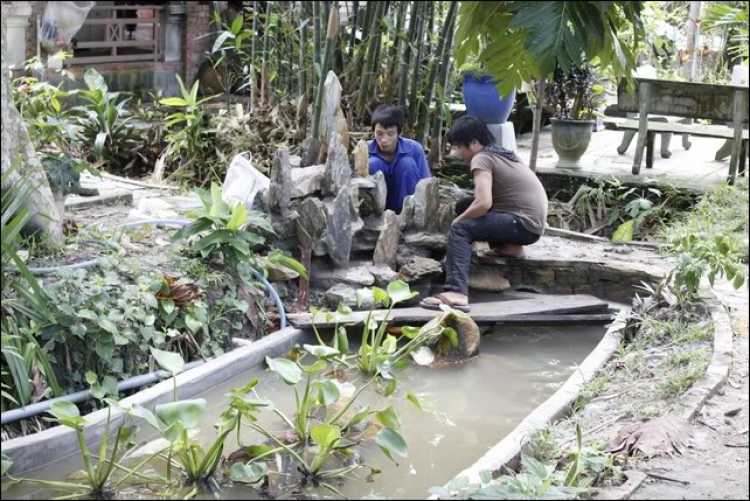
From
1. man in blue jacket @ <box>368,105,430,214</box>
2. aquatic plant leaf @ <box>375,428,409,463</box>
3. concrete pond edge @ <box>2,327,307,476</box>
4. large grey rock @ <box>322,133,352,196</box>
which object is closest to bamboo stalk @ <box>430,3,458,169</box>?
man in blue jacket @ <box>368,105,430,214</box>

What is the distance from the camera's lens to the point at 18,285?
16.3 feet

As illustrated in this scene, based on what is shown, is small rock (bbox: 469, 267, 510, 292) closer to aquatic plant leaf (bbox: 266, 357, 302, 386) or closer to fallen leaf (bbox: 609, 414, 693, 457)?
fallen leaf (bbox: 609, 414, 693, 457)

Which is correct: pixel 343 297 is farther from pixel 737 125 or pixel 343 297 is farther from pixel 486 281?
pixel 737 125

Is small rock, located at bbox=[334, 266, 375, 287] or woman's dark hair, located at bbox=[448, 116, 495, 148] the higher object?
woman's dark hair, located at bbox=[448, 116, 495, 148]

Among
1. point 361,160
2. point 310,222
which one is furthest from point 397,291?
point 361,160

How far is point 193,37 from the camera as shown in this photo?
14547 millimetres

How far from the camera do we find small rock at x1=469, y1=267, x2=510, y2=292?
7.63m

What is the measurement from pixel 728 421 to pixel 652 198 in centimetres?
506

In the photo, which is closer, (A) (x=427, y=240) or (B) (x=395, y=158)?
(A) (x=427, y=240)

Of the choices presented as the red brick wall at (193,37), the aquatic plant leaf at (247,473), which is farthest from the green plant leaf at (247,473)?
the red brick wall at (193,37)

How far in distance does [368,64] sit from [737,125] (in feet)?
11.4

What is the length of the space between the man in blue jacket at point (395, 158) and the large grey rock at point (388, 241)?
1.89ft

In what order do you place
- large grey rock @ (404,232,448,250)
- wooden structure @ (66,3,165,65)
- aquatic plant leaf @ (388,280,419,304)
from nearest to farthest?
aquatic plant leaf @ (388,280,419,304) → large grey rock @ (404,232,448,250) → wooden structure @ (66,3,165,65)

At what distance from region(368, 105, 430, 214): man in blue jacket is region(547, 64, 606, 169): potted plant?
2.84m
